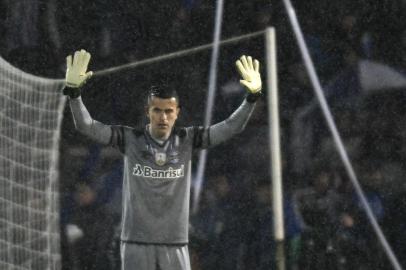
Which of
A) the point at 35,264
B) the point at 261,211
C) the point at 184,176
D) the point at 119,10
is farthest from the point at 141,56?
the point at 184,176

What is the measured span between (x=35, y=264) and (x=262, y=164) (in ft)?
5.25

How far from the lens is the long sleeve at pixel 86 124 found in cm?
387

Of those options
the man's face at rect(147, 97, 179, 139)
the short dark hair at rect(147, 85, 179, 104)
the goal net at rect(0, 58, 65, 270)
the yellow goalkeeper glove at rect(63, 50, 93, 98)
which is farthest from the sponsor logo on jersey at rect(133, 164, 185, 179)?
the goal net at rect(0, 58, 65, 270)

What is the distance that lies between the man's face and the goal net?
134cm

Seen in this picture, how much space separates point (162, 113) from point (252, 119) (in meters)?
2.52

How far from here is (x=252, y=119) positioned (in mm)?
6402

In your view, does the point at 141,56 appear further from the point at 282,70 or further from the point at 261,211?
the point at 261,211

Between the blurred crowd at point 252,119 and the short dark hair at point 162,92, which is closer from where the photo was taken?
the short dark hair at point 162,92

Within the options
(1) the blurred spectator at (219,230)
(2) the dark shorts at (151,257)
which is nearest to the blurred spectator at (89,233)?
(1) the blurred spectator at (219,230)

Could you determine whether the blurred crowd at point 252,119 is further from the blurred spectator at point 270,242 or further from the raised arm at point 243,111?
the raised arm at point 243,111

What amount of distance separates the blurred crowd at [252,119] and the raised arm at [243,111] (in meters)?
1.94

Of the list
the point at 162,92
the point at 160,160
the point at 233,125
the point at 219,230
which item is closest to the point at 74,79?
the point at 162,92

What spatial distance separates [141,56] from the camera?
6668 mm

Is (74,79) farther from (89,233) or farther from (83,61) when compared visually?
(89,233)
